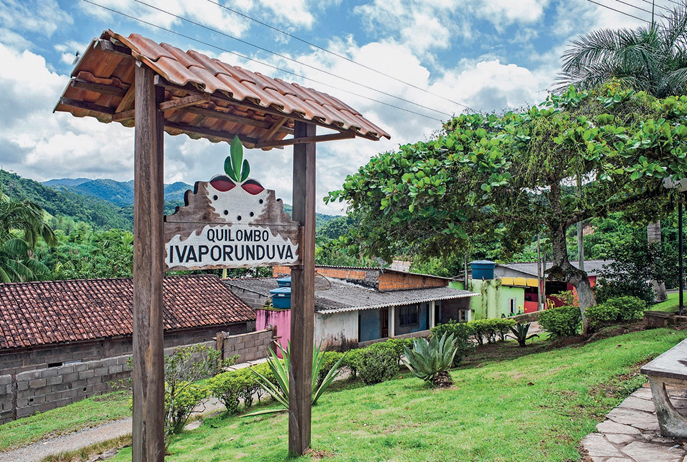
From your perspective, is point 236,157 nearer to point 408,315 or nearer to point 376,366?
point 376,366

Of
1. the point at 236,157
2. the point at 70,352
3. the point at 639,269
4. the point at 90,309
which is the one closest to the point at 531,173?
the point at 236,157

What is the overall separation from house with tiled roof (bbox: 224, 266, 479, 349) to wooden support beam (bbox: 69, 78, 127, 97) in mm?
11005

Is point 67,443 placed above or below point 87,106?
below

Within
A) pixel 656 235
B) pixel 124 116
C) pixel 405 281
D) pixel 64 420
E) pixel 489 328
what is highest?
pixel 124 116

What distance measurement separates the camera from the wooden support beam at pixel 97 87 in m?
3.98

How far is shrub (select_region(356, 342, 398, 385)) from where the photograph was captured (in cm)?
1114

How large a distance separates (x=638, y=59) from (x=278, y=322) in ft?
56.6

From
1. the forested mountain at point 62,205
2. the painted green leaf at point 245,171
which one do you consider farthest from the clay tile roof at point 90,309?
the forested mountain at point 62,205

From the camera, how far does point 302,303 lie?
15.5 ft

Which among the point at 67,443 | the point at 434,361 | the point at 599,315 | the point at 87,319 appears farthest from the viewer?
the point at 87,319

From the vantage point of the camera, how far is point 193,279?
20984mm

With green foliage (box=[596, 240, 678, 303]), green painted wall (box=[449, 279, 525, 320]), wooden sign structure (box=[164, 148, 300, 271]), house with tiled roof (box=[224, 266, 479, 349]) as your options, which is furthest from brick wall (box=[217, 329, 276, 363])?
green painted wall (box=[449, 279, 525, 320])

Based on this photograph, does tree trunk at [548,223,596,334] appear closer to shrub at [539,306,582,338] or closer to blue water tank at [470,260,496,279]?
shrub at [539,306,582,338]

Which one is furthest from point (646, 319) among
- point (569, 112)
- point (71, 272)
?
point (71, 272)
